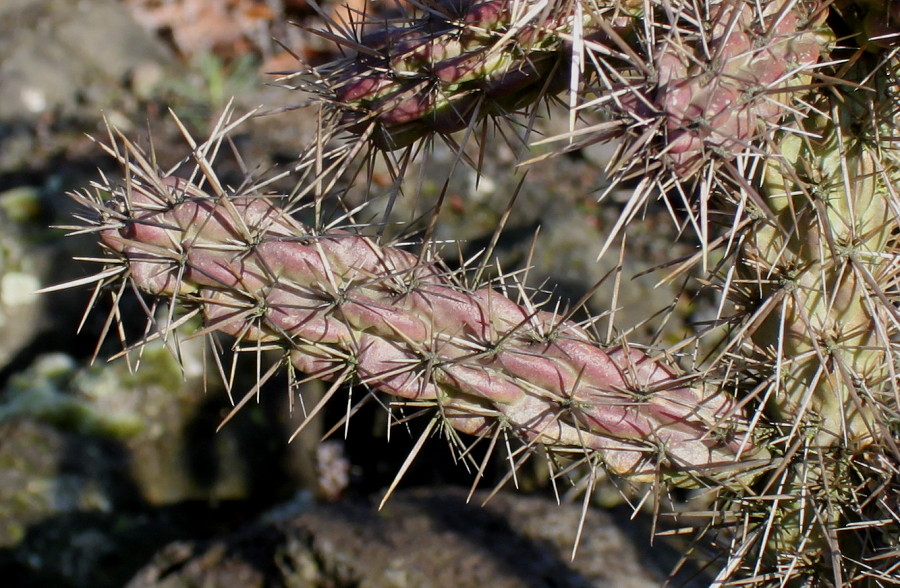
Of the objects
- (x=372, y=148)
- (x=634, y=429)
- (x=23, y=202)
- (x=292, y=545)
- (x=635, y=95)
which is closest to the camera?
(x=635, y=95)

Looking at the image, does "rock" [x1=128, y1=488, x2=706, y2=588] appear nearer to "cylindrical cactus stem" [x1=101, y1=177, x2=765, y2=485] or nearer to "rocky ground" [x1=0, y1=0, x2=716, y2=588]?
"rocky ground" [x1=0, y1=0, x2=716, y2=588]

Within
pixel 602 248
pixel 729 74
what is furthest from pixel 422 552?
pixel 729 74

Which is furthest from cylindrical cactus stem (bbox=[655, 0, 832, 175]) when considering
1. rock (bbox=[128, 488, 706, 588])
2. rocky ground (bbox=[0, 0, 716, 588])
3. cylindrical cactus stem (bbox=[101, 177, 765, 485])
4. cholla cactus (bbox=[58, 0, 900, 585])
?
rock (bbox=[128, 488, 706, 588])

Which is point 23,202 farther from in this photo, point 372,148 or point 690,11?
point 690,11

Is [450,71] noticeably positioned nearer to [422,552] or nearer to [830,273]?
[830,273]

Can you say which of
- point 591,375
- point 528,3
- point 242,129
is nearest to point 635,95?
point 528,3

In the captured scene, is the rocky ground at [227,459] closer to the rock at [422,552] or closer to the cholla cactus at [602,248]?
the rock at [422,552]
